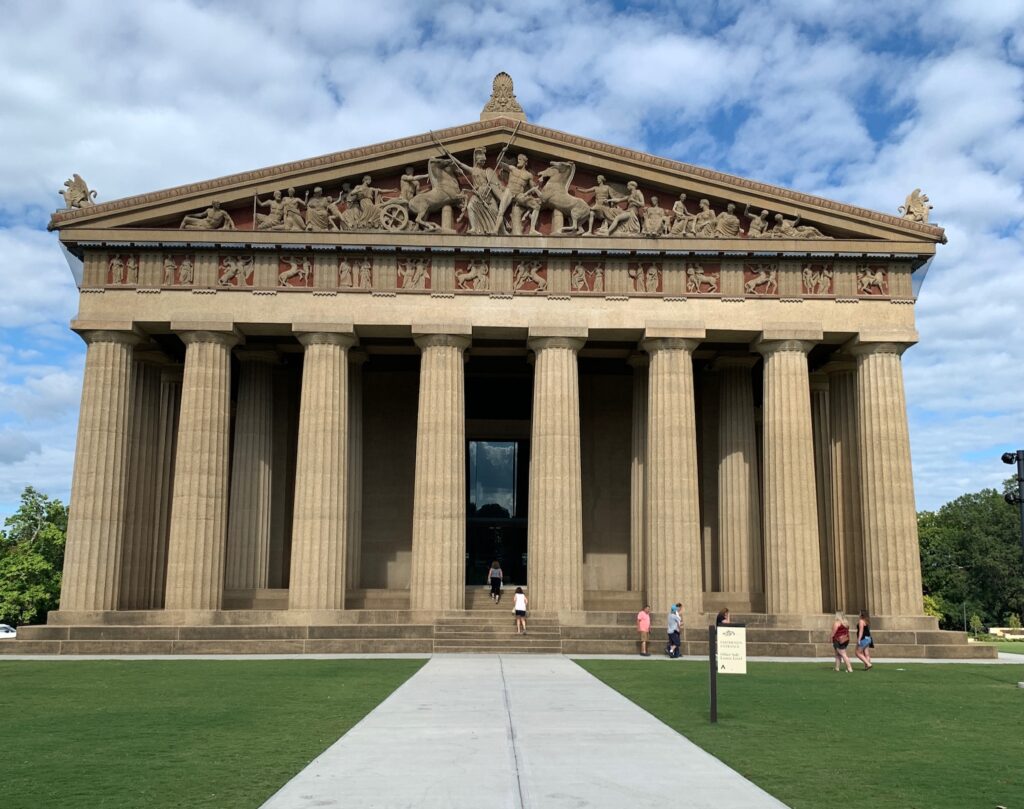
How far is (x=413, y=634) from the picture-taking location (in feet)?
112

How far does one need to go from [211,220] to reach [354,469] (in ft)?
36.3

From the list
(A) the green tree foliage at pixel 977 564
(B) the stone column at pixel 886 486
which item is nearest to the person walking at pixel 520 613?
(B) the stone column at pixel 886 486

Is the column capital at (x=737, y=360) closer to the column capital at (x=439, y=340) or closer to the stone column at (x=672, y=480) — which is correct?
the stone column at (x=672, y=480)

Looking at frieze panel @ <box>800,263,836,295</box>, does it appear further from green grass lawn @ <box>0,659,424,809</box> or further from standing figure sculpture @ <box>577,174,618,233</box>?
green grass lawn @ <box>0,659,424,809</box>

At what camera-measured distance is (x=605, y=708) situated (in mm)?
17469

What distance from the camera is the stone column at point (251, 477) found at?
39219 millimetres

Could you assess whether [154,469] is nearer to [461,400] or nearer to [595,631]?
[461,400]

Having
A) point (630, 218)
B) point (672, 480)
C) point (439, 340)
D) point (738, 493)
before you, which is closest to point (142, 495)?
point (439, 340)

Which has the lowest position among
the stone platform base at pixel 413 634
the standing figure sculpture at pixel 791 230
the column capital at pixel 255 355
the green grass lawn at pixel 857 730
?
the green grass lawn at pixel 857 730

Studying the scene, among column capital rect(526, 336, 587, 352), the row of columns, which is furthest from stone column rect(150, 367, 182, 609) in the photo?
column capital rect(526, 336, 587, 352)

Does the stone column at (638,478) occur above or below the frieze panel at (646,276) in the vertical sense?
below

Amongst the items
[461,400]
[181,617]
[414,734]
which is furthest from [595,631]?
[414,734]

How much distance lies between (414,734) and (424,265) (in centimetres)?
2586

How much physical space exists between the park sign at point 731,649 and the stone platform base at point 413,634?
59.9ft
